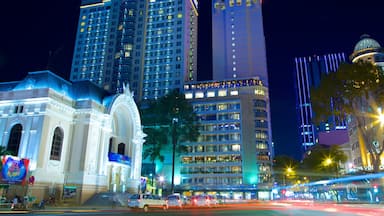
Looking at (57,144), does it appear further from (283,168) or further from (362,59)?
(362,59)

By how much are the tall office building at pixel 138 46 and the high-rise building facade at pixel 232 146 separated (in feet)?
63.9

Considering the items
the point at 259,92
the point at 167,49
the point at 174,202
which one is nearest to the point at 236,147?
the point at 259,92

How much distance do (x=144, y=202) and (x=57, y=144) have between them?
17.5 metres

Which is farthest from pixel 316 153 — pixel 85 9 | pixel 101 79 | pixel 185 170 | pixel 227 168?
pixel 85 9

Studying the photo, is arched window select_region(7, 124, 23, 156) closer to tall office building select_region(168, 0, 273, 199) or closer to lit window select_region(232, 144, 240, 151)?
tall office building select_region(168, 0, 273, 199)

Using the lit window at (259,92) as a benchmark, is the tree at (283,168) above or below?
below

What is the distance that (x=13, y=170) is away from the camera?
108 feet

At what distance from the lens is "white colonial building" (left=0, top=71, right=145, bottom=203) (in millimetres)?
37125

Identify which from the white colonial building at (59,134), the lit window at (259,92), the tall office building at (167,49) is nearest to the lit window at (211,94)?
the tall office building at (167,49)

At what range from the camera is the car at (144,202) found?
30.4 metres

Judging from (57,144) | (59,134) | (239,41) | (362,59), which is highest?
(239,41)

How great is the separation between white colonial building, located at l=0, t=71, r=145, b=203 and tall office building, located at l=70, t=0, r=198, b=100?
67.9 m

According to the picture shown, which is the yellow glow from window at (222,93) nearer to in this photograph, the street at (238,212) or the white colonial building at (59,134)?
the white colonial building at (59,134)

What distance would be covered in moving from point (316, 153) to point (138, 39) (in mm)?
81133
